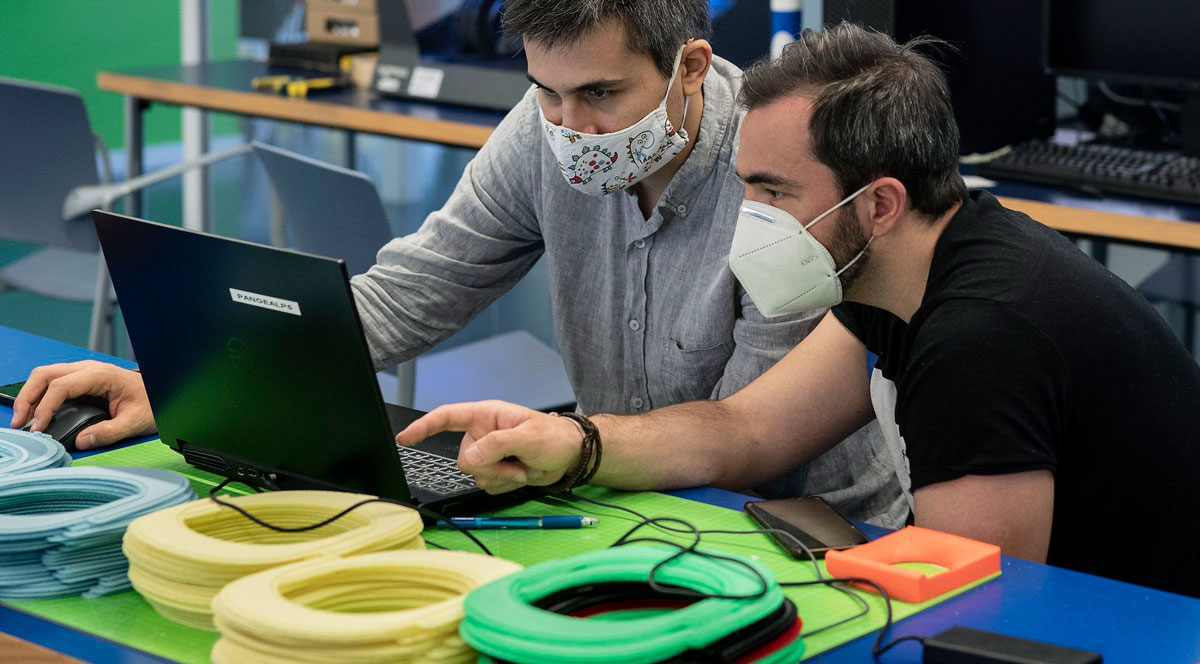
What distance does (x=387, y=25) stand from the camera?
3324mm

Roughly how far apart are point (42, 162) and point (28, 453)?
71.5 inches

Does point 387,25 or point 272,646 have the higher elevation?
point 387,25

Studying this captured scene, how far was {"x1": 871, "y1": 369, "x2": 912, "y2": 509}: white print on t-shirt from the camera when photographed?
136cm

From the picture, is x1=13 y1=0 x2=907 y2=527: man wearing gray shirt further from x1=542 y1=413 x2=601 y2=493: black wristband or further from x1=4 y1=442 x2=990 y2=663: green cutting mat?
x1=542 y1=413 x2=601 y2=493: black wristband

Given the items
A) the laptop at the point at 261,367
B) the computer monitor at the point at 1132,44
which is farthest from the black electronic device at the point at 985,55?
the laptop at the point at 261,367

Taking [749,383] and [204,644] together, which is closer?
[204,644]

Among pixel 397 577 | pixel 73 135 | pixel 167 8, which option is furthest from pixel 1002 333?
pixel 167 8

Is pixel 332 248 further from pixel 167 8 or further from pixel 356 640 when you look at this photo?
pixel 167 8

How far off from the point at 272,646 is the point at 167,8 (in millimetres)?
5481

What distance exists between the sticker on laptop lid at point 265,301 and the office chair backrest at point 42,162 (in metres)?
1.90

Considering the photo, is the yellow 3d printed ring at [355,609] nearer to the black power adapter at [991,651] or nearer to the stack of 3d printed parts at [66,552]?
the stack of 3d printed parts at [66,552]

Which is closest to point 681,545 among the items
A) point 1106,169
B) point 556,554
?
point 556,554

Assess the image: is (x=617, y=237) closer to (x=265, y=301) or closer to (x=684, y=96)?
(x=684, y=96)

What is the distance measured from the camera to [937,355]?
1.20 metres
